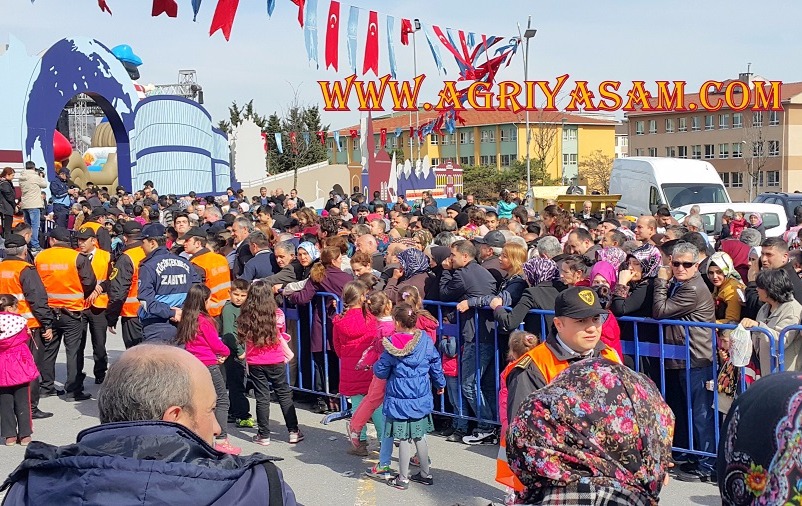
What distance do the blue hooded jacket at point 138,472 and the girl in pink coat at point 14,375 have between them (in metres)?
5.80

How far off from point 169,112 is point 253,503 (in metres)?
30.6

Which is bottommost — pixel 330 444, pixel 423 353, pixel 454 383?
pixel 330 444

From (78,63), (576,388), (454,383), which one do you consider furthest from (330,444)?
(78,63)

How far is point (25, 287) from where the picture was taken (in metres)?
8.77

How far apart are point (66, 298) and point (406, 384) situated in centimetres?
455

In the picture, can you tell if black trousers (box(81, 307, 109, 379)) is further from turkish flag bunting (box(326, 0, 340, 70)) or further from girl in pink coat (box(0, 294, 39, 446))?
turkish flag bunting (box(326, 0, 340, 70))

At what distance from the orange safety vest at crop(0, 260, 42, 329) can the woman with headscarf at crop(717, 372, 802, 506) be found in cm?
782

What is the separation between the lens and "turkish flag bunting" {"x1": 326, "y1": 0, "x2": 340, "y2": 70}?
16.4 meters

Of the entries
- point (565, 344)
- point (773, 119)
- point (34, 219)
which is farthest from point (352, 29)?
point (773, 119)

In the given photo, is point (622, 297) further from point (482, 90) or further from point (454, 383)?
point (482, 90)

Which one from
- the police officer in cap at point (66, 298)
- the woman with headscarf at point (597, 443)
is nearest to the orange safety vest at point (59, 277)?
the police officer in cap at point (66, 298)

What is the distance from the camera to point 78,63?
2731 cm

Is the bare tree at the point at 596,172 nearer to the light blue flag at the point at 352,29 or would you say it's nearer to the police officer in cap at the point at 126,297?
the light blue flag at the point at 352,29

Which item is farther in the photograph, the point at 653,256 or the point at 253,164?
the point at 253,164
